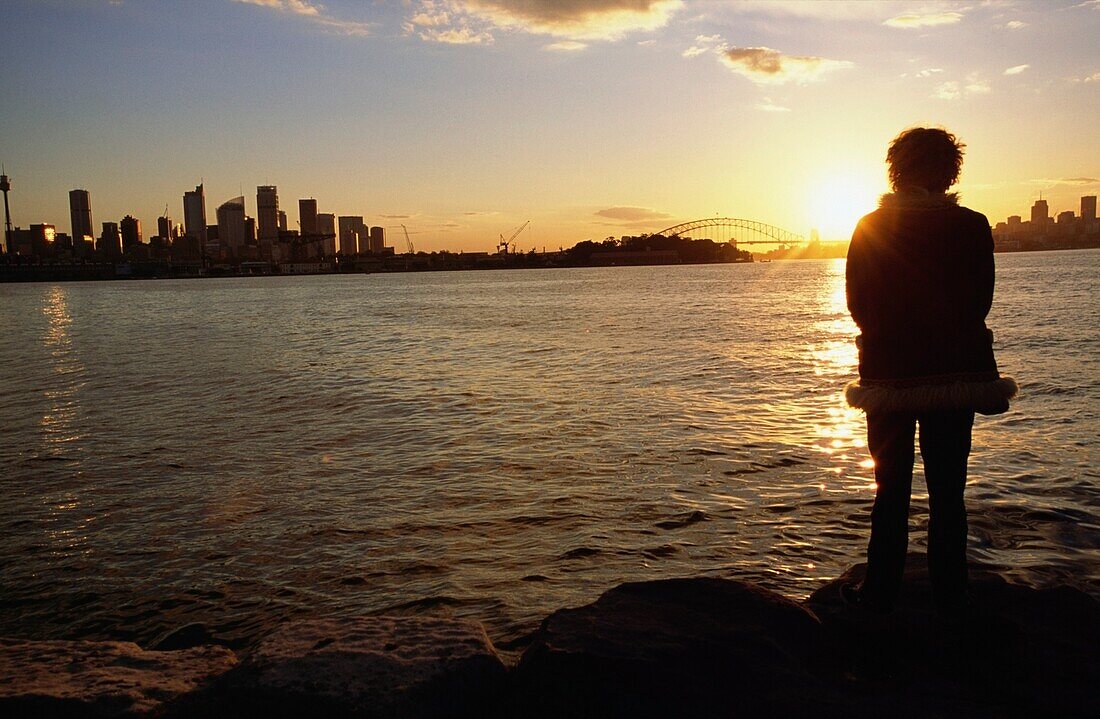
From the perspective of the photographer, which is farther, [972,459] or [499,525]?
[972,459]

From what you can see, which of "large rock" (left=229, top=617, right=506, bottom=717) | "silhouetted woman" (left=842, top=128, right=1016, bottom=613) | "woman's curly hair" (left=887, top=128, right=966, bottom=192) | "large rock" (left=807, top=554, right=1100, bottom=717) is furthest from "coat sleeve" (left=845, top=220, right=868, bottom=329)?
"large rock" (left=229, top=617, right=506, bottom=717)

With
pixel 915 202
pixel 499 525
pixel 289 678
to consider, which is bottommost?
pixel 499 525

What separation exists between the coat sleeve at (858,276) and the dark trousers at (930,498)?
0.57 m

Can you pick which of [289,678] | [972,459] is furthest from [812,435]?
[289,678]

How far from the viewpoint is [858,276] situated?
409 centimetres

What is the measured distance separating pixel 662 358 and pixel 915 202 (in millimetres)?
17091

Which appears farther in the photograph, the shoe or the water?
the water

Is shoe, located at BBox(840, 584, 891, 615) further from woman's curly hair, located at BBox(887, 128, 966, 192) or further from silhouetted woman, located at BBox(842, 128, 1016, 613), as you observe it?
woman's curly hair, located at BBox(887, 128, 966, 192)

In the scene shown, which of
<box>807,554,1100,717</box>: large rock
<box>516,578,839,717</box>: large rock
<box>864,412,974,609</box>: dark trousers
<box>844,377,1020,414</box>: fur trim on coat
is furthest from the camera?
<box>864,412,974,609</box>: dark trousers

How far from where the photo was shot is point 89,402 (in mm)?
15203

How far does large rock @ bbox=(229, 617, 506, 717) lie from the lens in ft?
11.1

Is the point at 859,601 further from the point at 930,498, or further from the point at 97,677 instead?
the point at 97,677

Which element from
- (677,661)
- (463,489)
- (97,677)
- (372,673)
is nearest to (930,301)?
(677,661)

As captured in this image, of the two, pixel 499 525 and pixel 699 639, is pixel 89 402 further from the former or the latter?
pixel 699 639
